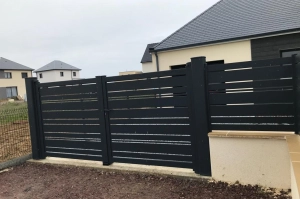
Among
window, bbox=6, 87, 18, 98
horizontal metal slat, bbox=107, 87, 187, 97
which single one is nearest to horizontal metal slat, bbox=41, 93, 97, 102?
horizontal metal slat, bbox=107, 87, 187, 97

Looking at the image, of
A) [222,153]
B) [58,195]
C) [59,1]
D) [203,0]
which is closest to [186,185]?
[222,153]

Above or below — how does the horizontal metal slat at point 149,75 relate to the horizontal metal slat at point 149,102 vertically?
above

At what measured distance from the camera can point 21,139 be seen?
7.23 metres

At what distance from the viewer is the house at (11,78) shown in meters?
42.9

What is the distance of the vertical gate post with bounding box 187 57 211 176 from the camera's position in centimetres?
371

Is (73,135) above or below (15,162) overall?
above

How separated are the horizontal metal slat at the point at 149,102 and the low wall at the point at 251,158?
72 cm

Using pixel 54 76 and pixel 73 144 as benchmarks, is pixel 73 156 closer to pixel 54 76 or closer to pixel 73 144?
pixel 73 144

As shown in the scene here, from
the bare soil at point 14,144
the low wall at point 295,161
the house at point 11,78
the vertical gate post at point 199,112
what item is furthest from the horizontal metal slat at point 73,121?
the house at point 11,78

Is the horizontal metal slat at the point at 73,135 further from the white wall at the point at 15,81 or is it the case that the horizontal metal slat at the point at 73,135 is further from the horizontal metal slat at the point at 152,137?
the white wall at the point at 15,81

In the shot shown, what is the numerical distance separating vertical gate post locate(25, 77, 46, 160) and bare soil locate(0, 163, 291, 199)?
65 cm

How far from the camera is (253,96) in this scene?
343 cm

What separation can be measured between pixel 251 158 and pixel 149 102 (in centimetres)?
176

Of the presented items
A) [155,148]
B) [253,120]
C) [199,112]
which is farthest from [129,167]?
[253,120]
